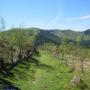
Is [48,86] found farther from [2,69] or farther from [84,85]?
[2,69]

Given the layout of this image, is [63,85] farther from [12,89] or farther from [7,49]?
[7,49]

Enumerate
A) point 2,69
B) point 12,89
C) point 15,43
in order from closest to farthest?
1. point 12,89
2. point 2,69
3. point 15,43

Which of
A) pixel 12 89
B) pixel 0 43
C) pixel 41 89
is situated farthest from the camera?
pixel 0 43

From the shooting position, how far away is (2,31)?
232ft

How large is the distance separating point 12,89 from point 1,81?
5.53 metres

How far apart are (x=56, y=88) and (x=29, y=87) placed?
363cm

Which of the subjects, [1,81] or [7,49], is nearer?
[1,81]

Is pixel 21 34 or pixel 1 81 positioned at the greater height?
pixel 21 34

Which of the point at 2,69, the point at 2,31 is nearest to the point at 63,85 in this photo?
the point at 2,69

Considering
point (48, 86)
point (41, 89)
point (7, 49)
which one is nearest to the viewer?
point (41, 89)

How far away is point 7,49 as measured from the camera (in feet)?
190

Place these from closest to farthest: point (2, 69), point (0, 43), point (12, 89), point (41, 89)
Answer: point (12, 89) < point (41, 89) < point (2, 69) < point (0, 43)

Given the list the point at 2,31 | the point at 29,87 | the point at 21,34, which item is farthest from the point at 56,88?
Result: the point at 21,34

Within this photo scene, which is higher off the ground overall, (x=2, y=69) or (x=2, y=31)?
(x=2, y=31)
